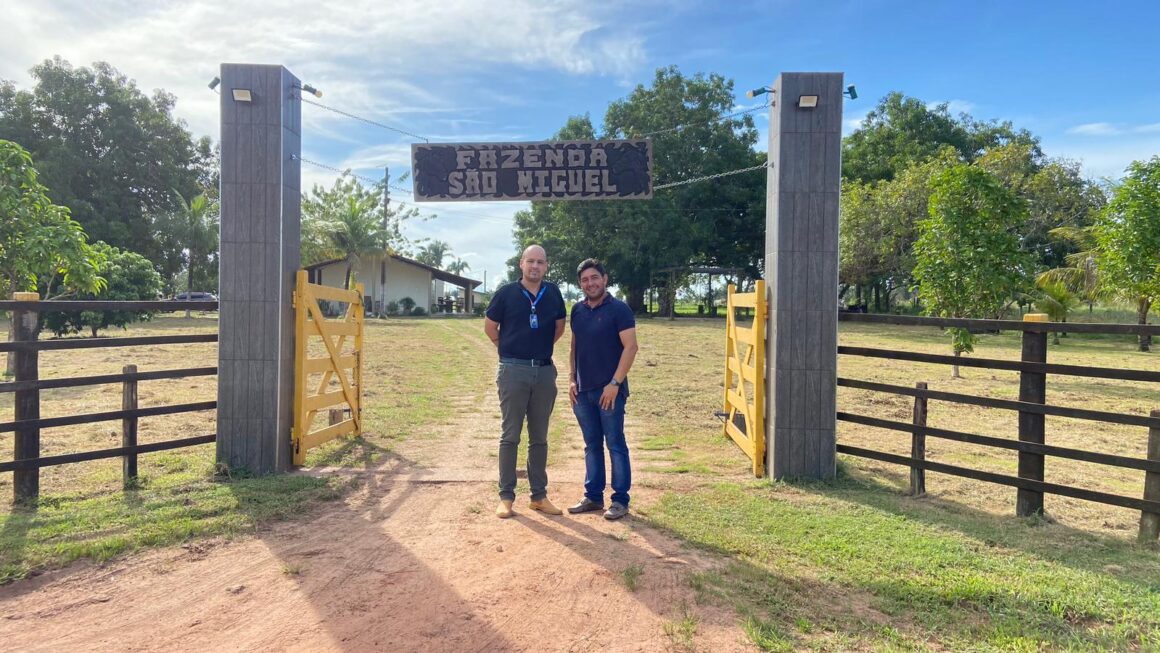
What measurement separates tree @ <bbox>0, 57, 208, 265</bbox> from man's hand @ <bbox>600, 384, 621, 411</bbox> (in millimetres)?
39511

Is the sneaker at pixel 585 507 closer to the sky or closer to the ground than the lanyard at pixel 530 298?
closer to the ground

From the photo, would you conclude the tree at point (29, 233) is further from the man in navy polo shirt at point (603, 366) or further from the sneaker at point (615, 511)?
the sneaker at point (615, 511)

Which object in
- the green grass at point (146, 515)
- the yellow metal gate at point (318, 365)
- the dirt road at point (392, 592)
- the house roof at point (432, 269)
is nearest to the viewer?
the dirt road at point (392, 592)

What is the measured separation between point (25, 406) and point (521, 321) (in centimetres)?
377

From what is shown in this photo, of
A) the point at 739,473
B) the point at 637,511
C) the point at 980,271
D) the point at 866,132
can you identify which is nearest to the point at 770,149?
the point at 739,473

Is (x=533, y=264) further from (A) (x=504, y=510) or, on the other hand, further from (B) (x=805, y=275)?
(B) (x=805, y=275)

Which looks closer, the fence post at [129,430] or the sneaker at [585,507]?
the sneaker at [585,507]

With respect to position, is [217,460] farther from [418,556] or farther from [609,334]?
[609,334]

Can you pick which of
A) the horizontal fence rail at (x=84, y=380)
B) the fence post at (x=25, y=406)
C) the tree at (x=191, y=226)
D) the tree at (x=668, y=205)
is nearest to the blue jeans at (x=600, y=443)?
the horizontal fence rail at (x=84, y=380)

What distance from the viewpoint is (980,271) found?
13.8 meters

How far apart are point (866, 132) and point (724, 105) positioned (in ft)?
38.8

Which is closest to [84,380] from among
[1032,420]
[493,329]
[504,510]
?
[493,329]

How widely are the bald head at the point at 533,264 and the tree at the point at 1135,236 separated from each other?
14.6 metres

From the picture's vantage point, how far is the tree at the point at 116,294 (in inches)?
707
